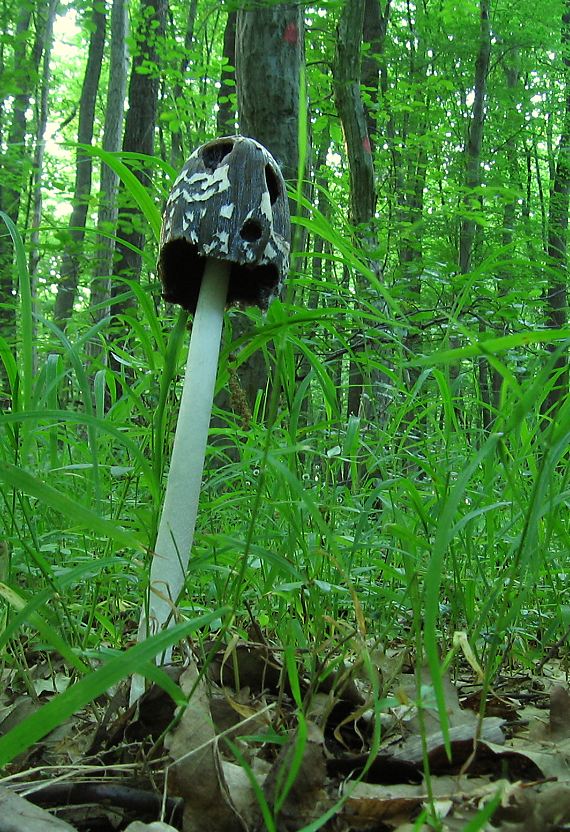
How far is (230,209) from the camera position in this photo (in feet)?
5.26

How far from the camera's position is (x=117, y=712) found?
Result: 135 centimetres

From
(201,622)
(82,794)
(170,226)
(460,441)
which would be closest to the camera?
(201,622)

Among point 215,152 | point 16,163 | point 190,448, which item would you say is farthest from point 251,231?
point 16,163

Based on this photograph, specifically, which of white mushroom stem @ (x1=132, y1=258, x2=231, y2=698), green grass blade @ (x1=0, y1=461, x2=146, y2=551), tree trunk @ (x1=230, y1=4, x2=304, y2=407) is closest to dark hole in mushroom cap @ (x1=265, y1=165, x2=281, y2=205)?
white mushroom stem @ (x1=132, y1=258, x2=231, y2=698)

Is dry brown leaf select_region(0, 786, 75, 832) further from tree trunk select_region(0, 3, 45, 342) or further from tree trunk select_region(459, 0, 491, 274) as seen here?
tree trunk select_region(459, 0, 491, 274)

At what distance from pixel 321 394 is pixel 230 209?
463 cm

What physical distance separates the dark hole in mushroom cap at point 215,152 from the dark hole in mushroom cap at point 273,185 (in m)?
0.11

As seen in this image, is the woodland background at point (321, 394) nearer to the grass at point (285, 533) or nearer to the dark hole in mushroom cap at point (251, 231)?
the grass at point (285, 533)

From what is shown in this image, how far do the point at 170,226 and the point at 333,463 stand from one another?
0.91 meters

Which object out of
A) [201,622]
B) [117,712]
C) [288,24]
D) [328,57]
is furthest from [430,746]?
[328,57]

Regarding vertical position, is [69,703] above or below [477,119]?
below

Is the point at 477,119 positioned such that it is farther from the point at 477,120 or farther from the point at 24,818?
the point at 24,818

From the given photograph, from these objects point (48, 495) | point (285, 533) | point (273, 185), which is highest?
point (273, 185)

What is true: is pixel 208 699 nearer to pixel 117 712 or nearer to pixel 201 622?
pixel 117 712
